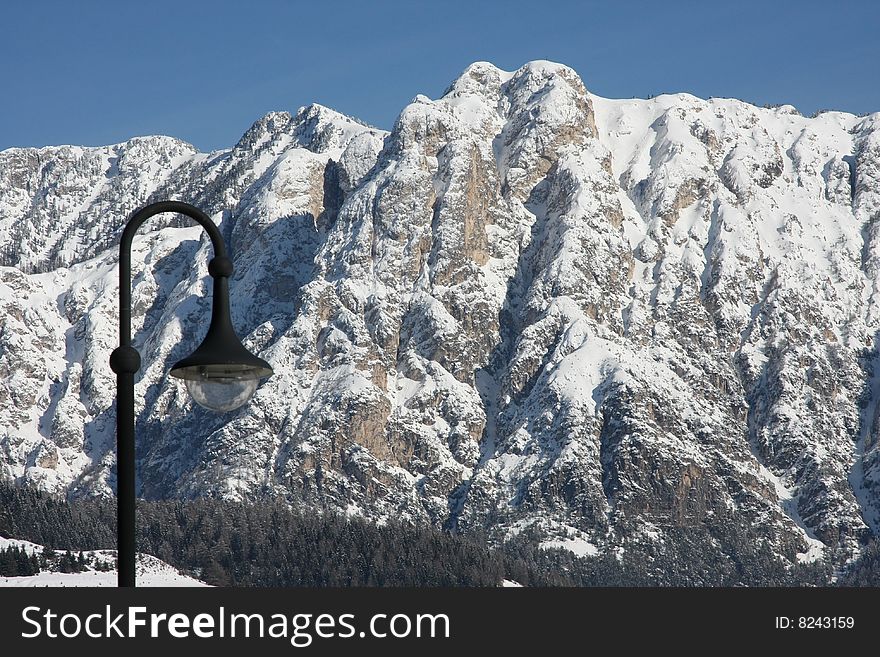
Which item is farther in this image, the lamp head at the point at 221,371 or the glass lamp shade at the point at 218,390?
the glass lamp shade at the point at 218,390

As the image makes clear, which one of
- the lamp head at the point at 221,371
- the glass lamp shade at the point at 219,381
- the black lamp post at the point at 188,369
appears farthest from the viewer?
the glass lamp shade at the point at 219,381

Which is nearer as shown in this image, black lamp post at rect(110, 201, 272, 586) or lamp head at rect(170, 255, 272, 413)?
black lamp post at rect(110, 201, 272, 586)

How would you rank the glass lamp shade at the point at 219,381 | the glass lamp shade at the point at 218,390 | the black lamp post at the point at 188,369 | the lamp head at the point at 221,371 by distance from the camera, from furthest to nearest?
the glass lamp shade at the point at 218,390 → the glass lamp shade at the point at 219,381 → the lamp head at the point at 221,371 → the black lamp post at the point at 188,369

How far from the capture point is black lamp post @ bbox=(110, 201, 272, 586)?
4112 centimetres

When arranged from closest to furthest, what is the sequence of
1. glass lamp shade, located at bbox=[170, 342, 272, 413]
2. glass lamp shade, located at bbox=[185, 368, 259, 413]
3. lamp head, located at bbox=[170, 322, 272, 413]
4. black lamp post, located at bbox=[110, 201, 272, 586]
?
black lamp post, located at bbox=[110, 201, 272, 586]
lamp head, located at bbox=[170, 322, 272, 413]
glass lamp shade, located at bbox=[170, 342, 272, 413]
glass lamp shade, located at bbox=[185, 368, 259, 413]

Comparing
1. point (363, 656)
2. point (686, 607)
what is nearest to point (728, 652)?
point (686, 607)

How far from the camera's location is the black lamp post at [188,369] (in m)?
41.1

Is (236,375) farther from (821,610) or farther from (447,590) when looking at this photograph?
(821,610)

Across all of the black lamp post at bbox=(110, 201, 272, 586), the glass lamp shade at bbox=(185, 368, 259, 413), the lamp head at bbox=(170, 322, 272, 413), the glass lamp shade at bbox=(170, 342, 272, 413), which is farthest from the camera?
the glass lamp shade at bbox=(185, 368, 259, 413)

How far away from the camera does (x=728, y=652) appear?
4712cm

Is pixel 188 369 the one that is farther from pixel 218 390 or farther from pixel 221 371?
pixel 218 390

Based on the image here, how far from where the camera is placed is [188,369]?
1692 inches

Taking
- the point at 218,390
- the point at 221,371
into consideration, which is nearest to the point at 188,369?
the point at 221,371

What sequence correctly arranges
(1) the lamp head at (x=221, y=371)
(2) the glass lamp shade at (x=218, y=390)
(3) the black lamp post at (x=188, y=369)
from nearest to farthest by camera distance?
1. (3) the black lamp post at (x=188, y=369)
2. (1) the lamp head at (x=221, y=371)
3. (2) the glass lamp shade at (x=218, y=390)
